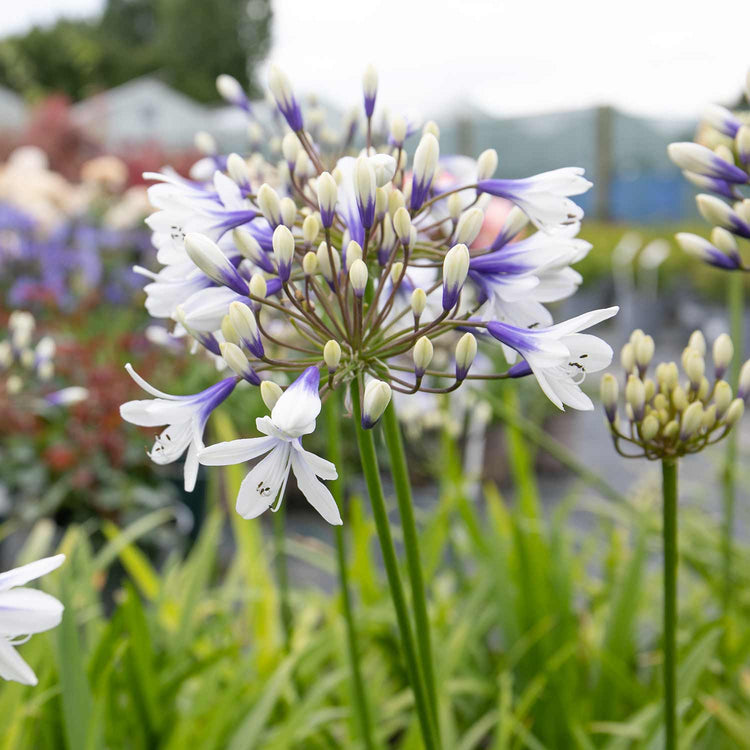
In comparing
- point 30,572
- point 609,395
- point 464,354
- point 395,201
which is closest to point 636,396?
point 609,395

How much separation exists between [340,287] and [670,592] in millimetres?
599

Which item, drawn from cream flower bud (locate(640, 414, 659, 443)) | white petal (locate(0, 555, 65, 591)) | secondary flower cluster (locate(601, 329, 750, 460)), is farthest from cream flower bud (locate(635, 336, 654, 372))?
white petal (locate(0, 555, 65, 591))

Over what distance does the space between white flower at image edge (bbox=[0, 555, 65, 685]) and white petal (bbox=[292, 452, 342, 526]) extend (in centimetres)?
26

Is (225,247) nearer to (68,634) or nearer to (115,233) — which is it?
(68,634)

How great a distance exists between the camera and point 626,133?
60.6ft

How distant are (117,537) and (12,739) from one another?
0.94 m

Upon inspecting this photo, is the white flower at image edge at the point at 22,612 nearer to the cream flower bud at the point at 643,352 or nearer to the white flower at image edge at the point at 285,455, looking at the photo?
the white flower at image edge at the point at 285,455

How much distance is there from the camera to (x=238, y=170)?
1058 mm

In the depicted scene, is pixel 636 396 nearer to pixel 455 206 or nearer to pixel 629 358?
pixel 629 358

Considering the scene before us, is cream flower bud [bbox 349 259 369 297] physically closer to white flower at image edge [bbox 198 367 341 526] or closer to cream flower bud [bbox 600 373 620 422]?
white flower at image edge [bbox 198 367 341 526]

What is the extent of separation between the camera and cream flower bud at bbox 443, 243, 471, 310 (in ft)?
2.84

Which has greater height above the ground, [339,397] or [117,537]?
[339,397]

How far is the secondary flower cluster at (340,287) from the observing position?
0.87 meters

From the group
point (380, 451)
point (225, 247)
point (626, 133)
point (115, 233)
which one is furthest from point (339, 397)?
point (626, 133)
